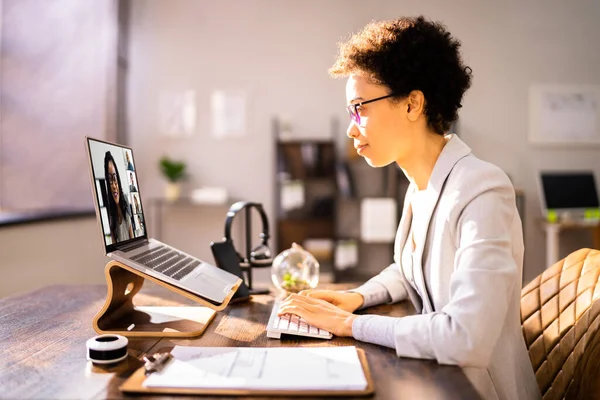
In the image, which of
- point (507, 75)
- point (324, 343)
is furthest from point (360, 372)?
point (507, 75)

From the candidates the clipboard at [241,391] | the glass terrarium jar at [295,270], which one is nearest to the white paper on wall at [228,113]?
the glass terrarium jar at [295,270]

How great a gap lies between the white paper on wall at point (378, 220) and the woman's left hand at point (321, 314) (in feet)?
12.0

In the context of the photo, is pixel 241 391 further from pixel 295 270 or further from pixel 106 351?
pixel 295 270

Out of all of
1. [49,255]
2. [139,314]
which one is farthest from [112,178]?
[49,255]

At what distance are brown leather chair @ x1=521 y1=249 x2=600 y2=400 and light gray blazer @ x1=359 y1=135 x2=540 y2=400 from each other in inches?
3.6

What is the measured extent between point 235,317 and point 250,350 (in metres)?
0.33

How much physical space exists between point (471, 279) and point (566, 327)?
466mm

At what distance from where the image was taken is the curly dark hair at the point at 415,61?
1.27 metres

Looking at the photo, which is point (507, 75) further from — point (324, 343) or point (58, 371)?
point (58, 371)

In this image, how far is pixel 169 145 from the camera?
5.25 metres

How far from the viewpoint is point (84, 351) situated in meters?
1.06

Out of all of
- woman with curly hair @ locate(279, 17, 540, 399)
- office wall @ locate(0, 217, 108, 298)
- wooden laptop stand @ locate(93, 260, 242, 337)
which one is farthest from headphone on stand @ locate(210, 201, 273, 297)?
office wall @ locate(0, 217, 108, 298)

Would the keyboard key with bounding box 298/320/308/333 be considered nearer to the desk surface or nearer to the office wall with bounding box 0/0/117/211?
the desk surface

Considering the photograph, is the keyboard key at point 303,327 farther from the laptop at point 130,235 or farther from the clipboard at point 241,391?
the clipboard at point 241,391
